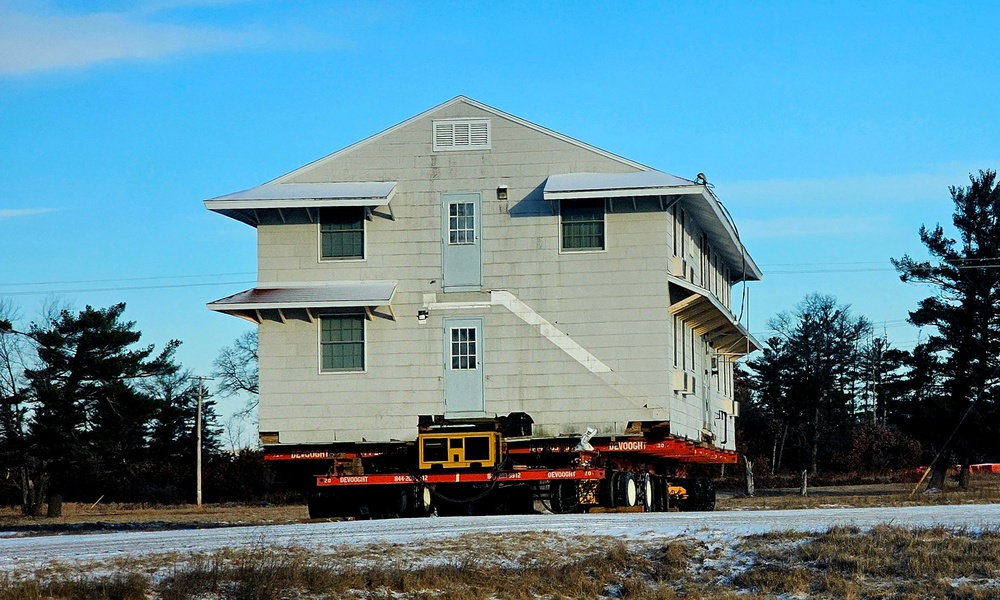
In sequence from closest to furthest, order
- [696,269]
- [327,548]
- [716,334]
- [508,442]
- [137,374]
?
[327,548], [508,442], [696,269], [716,334], [137,374]

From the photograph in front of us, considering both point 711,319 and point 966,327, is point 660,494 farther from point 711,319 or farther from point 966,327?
point 966,327

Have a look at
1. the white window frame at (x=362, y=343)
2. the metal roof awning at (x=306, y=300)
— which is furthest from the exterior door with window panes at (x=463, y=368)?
the white window frame at (x=362, y=343)

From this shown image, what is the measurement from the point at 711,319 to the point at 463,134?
844cm

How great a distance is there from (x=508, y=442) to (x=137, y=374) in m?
34.4

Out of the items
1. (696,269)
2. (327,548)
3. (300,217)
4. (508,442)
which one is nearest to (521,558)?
(327,548)

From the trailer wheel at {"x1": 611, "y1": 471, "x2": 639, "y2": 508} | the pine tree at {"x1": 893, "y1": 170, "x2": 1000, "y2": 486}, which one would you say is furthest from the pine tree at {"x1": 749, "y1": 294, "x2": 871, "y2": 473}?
the trailer wheel at {"x1": 611, "y1": 471, "x2": 639, "y2": 508}

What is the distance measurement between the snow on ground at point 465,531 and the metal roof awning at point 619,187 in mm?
8810

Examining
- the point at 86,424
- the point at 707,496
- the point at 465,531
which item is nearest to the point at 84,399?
the point at 86,424

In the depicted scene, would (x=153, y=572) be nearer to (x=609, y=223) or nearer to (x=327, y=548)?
(x=327, y=548)

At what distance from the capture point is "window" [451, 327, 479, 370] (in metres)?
29.6

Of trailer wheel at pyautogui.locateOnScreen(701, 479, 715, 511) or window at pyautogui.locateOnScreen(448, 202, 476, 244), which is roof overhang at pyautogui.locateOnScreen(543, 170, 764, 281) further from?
trailer wheel at pyautogui.locateOnScreen(701, 479, 715, 511)

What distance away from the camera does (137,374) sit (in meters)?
59.5

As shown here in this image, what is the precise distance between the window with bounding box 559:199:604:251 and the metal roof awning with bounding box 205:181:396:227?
3.92 metres

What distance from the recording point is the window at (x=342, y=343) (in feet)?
97.9
